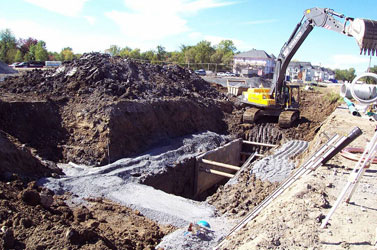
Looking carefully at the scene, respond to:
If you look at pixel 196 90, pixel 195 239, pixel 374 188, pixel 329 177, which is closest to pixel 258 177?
pixel 329 177

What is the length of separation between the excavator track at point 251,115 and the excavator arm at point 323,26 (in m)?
1.21

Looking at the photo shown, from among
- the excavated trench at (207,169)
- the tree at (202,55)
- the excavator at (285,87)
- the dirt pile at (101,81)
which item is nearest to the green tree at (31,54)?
the tree at (202,55)

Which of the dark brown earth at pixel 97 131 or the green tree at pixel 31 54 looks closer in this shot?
the dark brown earth at pixel 97 131

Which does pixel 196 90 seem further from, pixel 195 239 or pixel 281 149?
pixel 195 239

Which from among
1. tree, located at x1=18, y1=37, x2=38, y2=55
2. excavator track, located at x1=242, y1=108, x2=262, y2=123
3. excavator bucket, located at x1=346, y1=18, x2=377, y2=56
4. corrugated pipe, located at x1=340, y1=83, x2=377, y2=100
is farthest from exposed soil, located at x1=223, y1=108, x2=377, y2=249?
tree, located at x1=18, y1=37, x2=38, y2=55

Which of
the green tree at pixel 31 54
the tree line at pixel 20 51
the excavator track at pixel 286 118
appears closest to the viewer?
the excavator track at pixel 286 118

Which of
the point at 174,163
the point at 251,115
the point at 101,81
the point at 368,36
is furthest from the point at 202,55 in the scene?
the point at 368,36

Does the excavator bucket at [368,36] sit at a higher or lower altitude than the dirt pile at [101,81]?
higher

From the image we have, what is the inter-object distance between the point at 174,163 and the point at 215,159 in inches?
107

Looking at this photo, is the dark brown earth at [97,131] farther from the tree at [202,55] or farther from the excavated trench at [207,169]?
the tree at [202,55]

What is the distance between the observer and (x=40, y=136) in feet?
38.7

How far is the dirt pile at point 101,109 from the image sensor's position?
11.7 meters

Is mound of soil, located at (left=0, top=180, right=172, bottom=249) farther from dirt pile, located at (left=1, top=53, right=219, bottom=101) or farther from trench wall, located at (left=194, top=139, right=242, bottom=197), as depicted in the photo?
dirt pile, located at (left=1, top=53, right=219, bottom=101)

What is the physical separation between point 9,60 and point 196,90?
40147 mm
